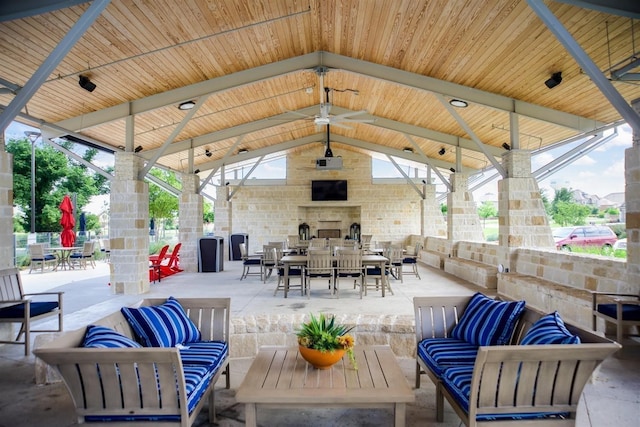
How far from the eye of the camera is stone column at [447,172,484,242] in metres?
9.60

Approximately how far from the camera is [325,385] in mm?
2102

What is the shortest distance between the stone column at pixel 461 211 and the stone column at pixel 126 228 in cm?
711

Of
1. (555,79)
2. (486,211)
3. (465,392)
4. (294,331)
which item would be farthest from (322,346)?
(486,211)

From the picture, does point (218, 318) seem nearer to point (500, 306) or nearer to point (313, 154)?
point (500, 306)

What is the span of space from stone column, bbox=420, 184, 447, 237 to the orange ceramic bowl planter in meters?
10.8

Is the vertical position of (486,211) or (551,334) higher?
(486,211)

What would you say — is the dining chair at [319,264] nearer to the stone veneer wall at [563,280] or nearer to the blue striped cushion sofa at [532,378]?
the stone veneer wall at [563,280]

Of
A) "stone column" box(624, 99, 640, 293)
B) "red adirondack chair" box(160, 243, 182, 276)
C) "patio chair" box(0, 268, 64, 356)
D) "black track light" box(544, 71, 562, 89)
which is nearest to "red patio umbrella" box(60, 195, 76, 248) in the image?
"red adirondack chair" box(160, 243, 182, 276)

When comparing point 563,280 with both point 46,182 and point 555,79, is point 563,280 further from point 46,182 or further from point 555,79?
point 46,182

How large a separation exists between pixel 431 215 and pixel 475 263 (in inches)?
191

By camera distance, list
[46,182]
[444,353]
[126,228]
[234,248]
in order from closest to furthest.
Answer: [444,353], [126,228], [234,248], [46,182]

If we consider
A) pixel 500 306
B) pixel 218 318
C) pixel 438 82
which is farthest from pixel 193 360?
pixel 438 82

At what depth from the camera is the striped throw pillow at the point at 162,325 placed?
252 cm

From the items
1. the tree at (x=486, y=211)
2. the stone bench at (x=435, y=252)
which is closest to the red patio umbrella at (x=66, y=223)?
the stone bench at (x=435, y=252)
